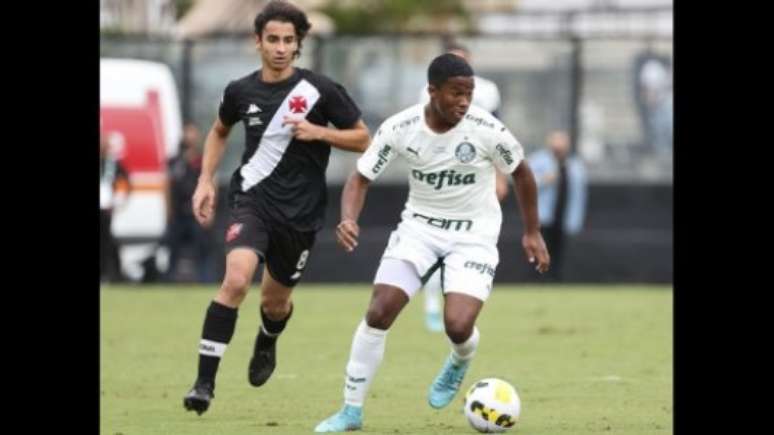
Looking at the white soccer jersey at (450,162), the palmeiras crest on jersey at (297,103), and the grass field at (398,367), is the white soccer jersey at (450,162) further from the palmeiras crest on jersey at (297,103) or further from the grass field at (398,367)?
the grass field at (398,367)

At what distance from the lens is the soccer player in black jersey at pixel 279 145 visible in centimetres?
1225

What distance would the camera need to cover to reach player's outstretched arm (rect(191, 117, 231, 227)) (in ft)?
39.9

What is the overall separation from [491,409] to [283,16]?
8.96 ft

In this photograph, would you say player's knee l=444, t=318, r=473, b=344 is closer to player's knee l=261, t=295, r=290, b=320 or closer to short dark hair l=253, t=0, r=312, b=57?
player's knee l=261, t=295, r=290, b=320

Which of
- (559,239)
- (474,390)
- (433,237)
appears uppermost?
(433,237)

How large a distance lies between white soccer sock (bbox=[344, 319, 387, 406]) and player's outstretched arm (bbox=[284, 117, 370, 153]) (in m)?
1.45

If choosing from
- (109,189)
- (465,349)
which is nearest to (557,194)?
(109,189)

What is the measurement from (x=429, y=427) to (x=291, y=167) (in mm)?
1891

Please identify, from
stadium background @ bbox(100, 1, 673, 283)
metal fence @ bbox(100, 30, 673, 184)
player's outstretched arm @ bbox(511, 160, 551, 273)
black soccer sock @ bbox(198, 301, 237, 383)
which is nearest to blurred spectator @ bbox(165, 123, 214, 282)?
stadium background @ bbox(100, 1, 673, 283)

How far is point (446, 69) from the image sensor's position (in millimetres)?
11234

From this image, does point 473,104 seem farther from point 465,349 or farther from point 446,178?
point 465,349
